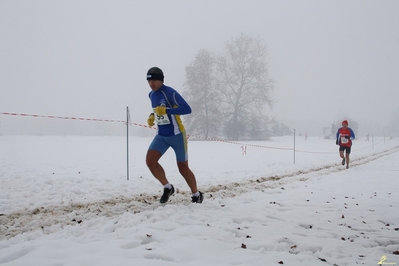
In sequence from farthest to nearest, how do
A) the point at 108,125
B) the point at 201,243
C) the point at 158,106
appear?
the point at 108,125 → the point at 158,106 → the point at 201,243

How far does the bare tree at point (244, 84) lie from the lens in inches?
1414

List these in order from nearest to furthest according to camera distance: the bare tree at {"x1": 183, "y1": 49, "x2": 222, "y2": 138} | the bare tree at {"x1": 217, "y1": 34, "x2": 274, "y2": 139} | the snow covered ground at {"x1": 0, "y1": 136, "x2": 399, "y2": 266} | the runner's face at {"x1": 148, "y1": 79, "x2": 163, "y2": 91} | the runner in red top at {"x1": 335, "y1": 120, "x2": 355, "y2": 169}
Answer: the snow covered ground at {"x1": 0, "y1": 136, "x2": 399, "y2": 266} → the runner's face at {"x1": 148, "y1": 79, "x2": 163, "y2": 91} → the runner in red top at {"x1": 335, "y1": 120, "x2": 355, "y2": 169} → the bare tree at {"x1": 183, "y1": 49, "x2": 222, "y2": 138} → the bare tree at {"x1": 217, "y1": 34, "x2": 274, "y2": 139}

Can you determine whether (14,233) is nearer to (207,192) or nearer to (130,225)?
(130,225)

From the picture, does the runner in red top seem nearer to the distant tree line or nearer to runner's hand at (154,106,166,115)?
runner's hand at (154,106,166,115)

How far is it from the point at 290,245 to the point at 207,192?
321cm

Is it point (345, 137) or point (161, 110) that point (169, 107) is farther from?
point (345, 137)

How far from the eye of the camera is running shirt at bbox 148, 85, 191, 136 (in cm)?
466

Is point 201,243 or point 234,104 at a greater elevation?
point 234,104

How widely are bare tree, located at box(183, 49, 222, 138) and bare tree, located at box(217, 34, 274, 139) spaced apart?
1165 mm

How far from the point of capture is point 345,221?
404 cm

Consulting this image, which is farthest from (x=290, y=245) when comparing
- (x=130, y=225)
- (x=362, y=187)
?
(x=362, y=187)

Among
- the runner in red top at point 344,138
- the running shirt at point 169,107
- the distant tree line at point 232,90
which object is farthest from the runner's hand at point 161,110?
the distant tree line at point 232,90

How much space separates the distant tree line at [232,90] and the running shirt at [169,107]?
101ft

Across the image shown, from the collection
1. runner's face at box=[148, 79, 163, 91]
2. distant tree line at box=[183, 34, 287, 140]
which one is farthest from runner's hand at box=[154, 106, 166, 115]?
distant tree line at box=[183, 34, 287, 140]
